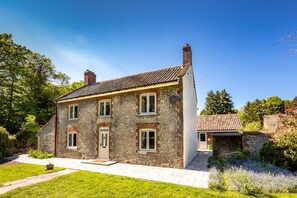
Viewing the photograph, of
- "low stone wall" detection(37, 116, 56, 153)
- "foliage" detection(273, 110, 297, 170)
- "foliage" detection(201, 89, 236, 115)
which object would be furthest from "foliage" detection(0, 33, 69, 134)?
"foliage" detection(201, 89, 236, 115)

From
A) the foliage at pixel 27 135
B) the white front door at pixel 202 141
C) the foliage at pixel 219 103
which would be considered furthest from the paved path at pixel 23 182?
the foliage at pixel 219 103

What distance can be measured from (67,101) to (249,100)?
2339 inches

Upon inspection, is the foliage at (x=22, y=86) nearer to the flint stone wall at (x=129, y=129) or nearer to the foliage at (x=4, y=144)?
the foliage at (x=4, y=144)

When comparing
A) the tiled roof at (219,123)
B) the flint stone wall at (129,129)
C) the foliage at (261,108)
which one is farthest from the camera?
the foliage at (261,108)

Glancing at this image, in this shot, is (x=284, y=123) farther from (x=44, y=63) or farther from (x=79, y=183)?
(x=44, y=63)

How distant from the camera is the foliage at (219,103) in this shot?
1964 inches

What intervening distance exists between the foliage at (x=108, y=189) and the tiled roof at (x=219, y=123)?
18.1 meters

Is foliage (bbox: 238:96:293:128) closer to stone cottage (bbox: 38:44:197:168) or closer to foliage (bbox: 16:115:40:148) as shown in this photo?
stone cottage (bbox: 38:44:197:168)

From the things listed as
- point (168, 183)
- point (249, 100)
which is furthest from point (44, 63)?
point (249, 100)

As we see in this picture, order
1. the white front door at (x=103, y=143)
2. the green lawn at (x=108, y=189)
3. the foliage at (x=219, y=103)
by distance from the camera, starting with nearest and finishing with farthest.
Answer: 1. the green lawn at (x=108, y=189)
2. the white front door at (x=103, y=143)
3. the foliage at (x=219, y=103)

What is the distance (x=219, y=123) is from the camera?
25.0 m

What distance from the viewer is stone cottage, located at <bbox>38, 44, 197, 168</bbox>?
11.9 metres

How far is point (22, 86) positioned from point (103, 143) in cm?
2340

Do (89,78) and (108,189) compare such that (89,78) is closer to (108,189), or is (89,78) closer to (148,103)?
(148,103)
